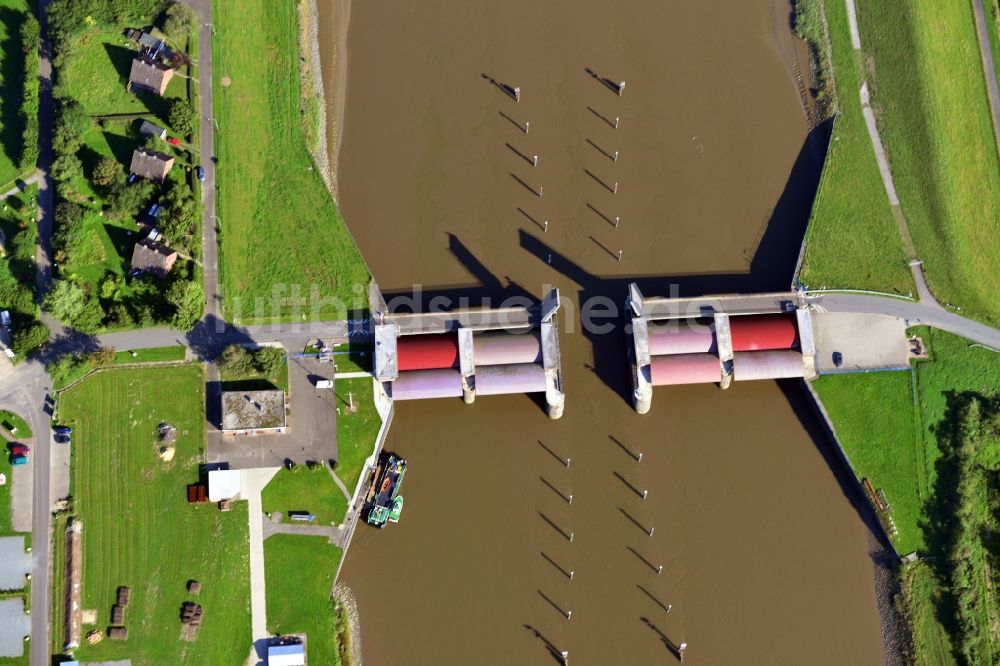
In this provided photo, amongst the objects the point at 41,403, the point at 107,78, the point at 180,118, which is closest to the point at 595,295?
the point at 180,118

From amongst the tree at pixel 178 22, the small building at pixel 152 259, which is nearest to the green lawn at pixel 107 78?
the tree at pixel 178 22

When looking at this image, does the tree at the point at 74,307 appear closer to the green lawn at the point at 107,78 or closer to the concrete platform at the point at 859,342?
the green lawn at the point at 107,78

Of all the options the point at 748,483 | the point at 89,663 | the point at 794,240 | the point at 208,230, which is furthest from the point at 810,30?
the point at 89,663

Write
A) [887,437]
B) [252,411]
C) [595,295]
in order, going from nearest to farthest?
[252,411]
[887,437]
[595,295]

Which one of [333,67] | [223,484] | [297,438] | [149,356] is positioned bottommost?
[223,484]

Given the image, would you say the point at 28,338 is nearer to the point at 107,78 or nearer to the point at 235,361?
the point at 235,361

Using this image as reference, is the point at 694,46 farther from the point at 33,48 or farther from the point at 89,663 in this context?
the point at 89,663

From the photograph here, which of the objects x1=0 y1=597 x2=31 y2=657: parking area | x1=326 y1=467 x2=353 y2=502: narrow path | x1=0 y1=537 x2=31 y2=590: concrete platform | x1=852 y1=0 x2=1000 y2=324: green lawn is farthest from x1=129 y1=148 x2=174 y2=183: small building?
x1=852 y1=0 x2=1000 y2=324: green lawn
